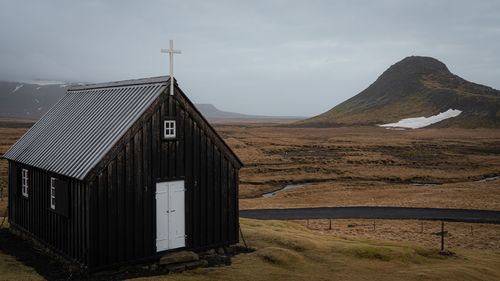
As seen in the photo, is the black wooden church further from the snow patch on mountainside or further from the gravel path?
the snow patch on mountainside

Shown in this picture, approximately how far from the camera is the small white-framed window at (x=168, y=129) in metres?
17.1

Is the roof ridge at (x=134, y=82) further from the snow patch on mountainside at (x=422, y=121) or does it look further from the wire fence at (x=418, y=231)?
the snow patch on mountainside at (x=422, y=121)

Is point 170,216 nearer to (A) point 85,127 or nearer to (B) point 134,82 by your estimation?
(A) point 85,127

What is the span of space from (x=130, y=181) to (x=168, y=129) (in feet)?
8.86

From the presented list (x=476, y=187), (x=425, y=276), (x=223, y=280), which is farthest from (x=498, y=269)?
(x=476, y=187)

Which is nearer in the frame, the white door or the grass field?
the white door

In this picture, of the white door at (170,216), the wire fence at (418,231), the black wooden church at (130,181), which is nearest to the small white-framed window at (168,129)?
the black wooden church at (130,181)

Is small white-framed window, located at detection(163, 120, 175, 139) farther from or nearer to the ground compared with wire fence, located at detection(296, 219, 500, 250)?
farther from the ground

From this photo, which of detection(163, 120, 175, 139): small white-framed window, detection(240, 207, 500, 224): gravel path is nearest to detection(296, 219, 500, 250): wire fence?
detection(240, 207, 500, 224): gravel path

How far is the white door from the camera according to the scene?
17.2 m

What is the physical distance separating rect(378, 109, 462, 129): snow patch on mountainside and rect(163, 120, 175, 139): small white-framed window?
554 ft

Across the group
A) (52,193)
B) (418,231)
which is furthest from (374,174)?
(52,193)

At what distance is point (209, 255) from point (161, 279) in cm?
384

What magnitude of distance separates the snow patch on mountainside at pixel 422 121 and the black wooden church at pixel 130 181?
167 meters
